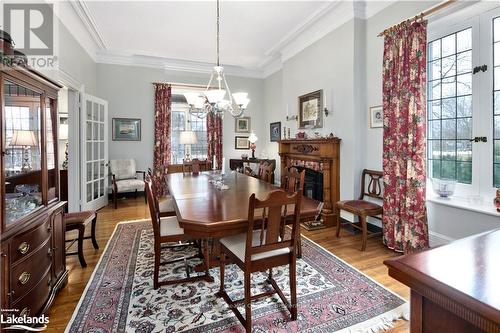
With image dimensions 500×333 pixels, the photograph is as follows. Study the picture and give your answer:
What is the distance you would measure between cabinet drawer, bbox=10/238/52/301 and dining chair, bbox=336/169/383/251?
299 centimetres

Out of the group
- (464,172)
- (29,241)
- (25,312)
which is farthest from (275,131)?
(25,312)

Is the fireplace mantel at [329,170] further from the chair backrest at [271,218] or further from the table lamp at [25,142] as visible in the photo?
the table lamp at [25,142]

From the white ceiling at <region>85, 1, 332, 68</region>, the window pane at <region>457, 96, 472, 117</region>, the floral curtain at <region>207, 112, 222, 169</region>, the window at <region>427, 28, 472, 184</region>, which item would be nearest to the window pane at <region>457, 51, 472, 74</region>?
the window at <region>427, 28, 472, 184</region>

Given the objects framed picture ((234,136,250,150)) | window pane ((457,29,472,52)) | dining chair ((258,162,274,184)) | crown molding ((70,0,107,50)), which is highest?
crown molding ((70,0,107,50))

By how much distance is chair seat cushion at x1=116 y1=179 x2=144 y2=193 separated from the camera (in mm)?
5059

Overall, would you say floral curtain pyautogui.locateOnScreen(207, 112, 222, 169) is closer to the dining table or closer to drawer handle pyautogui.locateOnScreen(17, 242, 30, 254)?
the dining table

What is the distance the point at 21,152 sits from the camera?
70.3 inches

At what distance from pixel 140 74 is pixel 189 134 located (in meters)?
1.74

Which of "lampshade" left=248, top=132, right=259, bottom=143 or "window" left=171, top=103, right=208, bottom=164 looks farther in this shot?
"lampshade" left=248, top=132, right=259, bottom=143

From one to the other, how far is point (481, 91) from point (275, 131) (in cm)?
412

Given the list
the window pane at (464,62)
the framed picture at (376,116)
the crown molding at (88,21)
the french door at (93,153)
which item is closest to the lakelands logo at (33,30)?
the crown molding at (88,21)

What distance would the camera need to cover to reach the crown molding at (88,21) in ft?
11.8

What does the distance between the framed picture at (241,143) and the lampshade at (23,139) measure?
16.5 feet

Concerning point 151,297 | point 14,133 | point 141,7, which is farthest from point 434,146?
point 141,7
